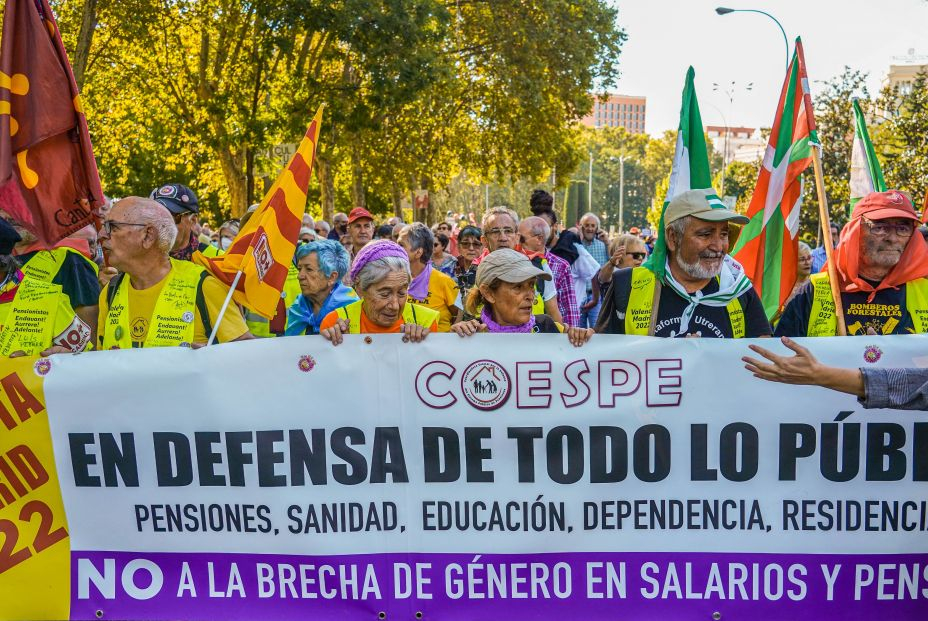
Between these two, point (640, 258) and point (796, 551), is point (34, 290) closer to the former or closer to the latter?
point (796, 551)

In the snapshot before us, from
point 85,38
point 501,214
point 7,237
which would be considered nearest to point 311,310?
point 501,214

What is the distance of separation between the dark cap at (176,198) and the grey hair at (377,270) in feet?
4.88

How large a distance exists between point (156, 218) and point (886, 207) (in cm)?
328

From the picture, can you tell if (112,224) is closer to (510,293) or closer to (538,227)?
(510,293)

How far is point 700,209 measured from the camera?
4.34 metres

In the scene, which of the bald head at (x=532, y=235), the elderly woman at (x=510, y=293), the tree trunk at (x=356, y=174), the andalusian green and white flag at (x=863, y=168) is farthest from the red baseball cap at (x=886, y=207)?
the tree trunk at (x=356, y=174)

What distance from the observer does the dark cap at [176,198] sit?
547 centimetres

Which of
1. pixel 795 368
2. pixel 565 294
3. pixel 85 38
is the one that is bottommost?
pixel 565 294

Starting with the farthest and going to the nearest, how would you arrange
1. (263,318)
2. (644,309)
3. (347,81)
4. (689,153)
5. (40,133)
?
(347,81)
(263,318)
(689,153)
(40,133)
(644,309)

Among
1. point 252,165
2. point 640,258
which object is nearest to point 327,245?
point 640,258

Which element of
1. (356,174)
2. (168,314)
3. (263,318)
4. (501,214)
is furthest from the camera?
(356,174)

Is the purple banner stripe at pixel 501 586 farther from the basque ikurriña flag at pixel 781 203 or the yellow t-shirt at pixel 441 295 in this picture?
the yellow t-shirt at pixel 441 295

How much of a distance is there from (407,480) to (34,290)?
195 cm

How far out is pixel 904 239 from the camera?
441 cm
